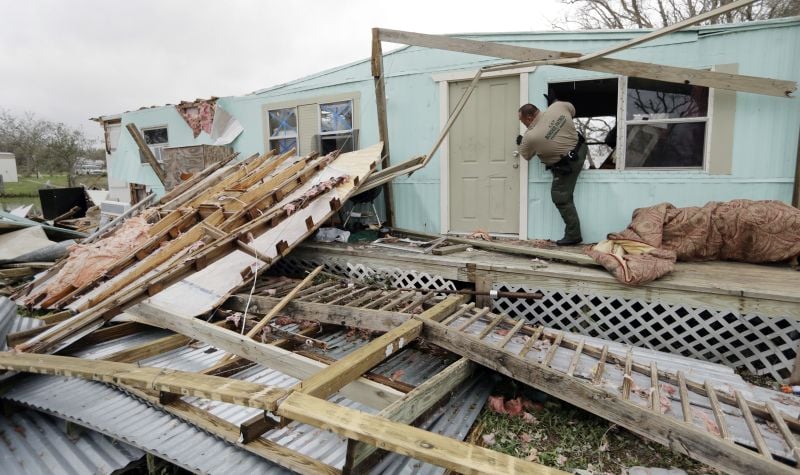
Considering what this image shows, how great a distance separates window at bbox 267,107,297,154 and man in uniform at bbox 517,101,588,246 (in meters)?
4.36

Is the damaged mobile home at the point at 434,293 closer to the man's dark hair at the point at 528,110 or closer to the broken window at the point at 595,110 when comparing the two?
the broken window at the point at 595,110

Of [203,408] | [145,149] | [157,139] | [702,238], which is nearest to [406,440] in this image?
[203,408]

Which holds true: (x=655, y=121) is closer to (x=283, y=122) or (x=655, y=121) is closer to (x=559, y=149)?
(x=559, y=149)

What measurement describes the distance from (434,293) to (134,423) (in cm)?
266

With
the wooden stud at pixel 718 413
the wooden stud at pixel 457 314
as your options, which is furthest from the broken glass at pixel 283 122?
the wooden stud at pixel 718 413

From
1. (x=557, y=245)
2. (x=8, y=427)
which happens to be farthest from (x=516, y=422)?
(x=8, y=427)

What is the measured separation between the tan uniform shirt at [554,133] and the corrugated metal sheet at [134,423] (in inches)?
176

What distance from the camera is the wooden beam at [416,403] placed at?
2234 millimetres

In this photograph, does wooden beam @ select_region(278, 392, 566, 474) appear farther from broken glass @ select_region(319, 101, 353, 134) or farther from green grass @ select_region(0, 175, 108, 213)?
green grass @ select_region(0, 175, 108, 213)

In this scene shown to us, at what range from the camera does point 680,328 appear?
4184 mm

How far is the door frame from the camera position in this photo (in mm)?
5980

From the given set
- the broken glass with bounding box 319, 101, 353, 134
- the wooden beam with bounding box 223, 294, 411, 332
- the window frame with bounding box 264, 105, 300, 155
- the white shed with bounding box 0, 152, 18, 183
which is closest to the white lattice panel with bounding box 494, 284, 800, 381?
the wooden beam with bounding box 223, 294, 411, 332

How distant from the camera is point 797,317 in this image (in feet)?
11.3

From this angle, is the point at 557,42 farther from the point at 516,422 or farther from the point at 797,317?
the point at 516,422
